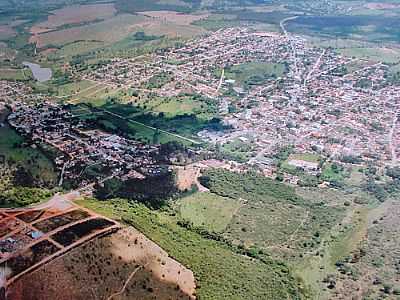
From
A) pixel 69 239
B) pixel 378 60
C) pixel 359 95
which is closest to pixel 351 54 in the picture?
pixel 378 60

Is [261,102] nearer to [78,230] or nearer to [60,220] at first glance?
[60,220]

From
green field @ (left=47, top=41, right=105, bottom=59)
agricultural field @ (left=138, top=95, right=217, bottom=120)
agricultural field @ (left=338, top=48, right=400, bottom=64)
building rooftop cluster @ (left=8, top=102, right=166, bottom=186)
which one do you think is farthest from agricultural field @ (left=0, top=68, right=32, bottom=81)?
agricultural field @ (left=338, top=48, right=400, bottom=64)

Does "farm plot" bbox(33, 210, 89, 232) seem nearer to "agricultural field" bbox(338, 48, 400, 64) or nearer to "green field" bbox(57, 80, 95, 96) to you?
"green field" bbox(57, 80, 95, 96)

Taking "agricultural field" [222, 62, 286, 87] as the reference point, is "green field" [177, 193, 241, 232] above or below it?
above

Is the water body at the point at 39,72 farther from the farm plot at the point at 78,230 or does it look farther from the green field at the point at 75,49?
the farm plot at the point at 78,230

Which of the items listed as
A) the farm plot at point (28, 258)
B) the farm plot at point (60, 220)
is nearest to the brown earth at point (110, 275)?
the farm plot at point (28, 258)

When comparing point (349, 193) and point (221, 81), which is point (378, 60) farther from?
point (349, 193)

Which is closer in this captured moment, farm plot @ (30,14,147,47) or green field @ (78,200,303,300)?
green field @ (78,200,303,300)

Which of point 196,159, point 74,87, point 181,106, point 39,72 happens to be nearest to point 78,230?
point 196,159
